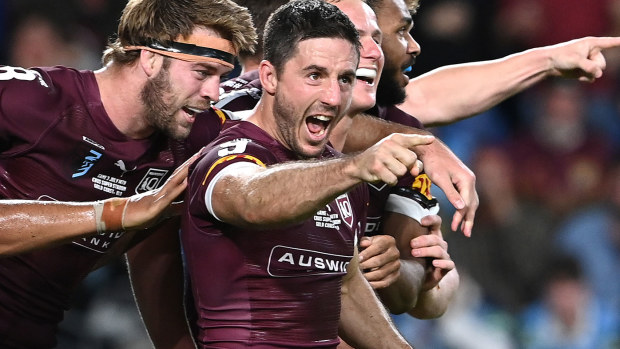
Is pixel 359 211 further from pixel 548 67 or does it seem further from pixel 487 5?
pixel 487 5

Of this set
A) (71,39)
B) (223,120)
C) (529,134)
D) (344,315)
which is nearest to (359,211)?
Result: (344,315)

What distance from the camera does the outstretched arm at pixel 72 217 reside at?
3799mm

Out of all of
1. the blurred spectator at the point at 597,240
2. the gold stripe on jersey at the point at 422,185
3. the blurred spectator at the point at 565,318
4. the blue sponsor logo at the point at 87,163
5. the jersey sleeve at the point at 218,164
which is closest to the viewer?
the jersey sleeve at the point at 218,164

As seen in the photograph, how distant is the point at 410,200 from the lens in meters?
4.79

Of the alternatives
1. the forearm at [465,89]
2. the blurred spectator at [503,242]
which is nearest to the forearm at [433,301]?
the forearm at [465,89]

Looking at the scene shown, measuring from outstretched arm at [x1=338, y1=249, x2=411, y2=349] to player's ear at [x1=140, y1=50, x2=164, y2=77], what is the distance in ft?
3.54

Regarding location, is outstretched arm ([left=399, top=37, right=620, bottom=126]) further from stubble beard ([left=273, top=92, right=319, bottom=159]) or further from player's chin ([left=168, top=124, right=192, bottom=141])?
stubble beard ([left=273, top=92, right=319, bottom=159])

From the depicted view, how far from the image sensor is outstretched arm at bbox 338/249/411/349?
404cm

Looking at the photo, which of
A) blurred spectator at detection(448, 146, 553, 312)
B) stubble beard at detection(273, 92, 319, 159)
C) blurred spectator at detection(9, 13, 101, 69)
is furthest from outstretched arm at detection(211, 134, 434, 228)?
blurred spectator at detection(448, 146, 553, 312)

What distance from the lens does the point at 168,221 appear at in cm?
457

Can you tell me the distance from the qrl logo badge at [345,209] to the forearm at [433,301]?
124 cm

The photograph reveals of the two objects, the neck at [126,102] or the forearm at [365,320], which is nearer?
the forearm at [365,320]

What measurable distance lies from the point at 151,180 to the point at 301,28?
1.03 meters

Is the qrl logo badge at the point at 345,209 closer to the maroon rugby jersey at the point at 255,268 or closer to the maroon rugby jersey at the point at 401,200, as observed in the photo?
the maroon rugby jersey at the point at 255,268
